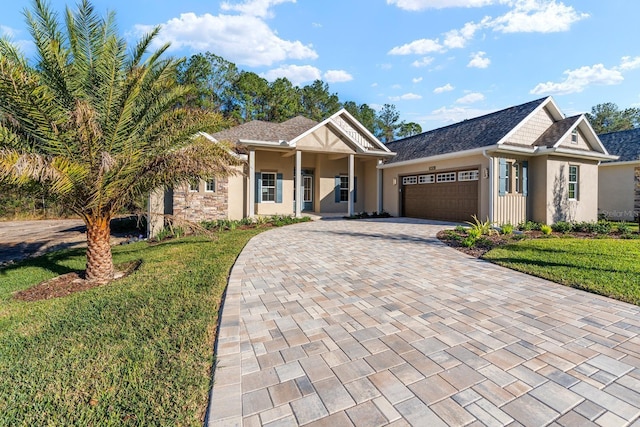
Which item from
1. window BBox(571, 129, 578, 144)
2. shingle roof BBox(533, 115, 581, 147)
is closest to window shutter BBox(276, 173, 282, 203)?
shingle roof BBox(533, 115, 581, 147)

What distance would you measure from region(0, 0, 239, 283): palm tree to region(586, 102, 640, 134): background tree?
48.8m

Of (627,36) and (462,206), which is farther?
(462,206)

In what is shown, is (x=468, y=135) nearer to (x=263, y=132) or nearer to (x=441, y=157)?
(x=441, y=157)

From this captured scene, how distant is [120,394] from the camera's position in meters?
2.30

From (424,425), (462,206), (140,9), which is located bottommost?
(424,425)

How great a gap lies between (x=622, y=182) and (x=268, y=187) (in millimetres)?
19349

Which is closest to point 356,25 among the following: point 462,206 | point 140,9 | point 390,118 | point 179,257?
point 140,9

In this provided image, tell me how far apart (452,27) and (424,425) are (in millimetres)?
12381

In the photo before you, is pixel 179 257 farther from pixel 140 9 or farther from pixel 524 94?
pixel 524 94

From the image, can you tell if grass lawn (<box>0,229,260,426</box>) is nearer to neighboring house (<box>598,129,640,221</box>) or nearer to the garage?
the garage

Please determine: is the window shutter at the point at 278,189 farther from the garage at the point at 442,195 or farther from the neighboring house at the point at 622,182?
the neighboring house at the point at 622,182

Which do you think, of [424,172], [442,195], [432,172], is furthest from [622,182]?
[424,172]

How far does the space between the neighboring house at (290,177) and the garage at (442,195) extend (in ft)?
6.51

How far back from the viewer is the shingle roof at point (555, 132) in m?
13.2
